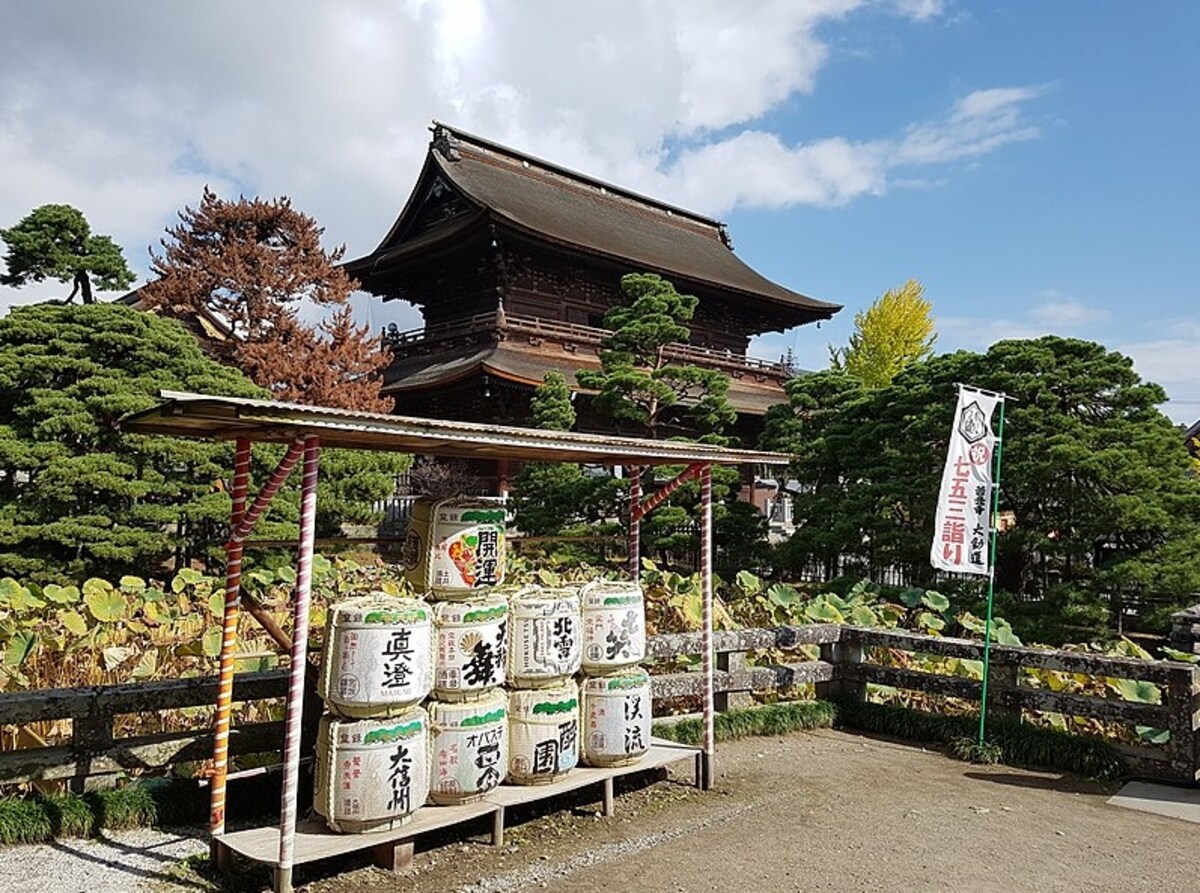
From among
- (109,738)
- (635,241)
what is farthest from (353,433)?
(635,241)

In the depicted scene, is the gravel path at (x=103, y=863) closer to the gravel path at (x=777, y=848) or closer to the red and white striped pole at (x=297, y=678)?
the gravel path at (x=777, y=848)

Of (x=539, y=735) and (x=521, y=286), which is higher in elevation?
(x=521, y=286)

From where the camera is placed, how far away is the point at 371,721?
3.89 m

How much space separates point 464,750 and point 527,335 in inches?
588

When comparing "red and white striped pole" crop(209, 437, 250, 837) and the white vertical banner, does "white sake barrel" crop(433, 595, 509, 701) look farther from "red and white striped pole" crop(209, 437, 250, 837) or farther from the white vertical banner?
the white vertical banner

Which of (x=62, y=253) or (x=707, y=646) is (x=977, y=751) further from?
(x=62, y=253)

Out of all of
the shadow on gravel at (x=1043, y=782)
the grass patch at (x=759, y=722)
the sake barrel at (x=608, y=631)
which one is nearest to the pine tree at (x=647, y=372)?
the grass patch at (x=759, y=722)

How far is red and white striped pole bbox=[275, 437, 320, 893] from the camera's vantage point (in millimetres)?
3547

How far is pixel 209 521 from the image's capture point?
11672 millimetres

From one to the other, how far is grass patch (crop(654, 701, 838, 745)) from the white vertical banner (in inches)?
66.3

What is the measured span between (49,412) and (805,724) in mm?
9320

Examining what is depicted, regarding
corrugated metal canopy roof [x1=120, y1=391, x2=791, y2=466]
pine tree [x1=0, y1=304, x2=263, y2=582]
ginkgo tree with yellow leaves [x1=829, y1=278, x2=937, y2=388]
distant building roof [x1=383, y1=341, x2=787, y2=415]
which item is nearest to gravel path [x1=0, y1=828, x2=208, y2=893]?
corrugated metal canopy roof [x1=120, y1=391, x2=791, y2=466]

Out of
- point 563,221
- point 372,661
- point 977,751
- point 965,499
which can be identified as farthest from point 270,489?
point 563,221

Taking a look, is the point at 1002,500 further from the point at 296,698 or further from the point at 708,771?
the point at 296,698
